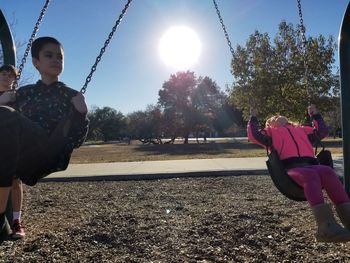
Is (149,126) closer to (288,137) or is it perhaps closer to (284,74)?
(284,74)

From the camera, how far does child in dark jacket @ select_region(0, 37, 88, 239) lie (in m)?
2.77

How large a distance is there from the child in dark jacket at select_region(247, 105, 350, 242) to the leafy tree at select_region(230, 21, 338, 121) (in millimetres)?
13163

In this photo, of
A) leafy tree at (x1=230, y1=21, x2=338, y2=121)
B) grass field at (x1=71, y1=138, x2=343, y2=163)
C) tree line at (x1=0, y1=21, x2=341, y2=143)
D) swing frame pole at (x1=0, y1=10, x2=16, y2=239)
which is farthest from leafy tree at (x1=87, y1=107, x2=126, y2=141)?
swing frame pole at (x1=0, y1=10, x2=16, y2=239)

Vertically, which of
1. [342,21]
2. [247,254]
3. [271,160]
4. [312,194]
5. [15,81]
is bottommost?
[247,254]

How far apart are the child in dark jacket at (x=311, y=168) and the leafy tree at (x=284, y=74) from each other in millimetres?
→ 13163

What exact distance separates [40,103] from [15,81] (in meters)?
0.63

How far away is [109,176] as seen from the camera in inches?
419

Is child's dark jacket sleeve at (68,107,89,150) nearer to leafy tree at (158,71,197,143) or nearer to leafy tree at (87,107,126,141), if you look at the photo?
leafy tree at (158,71,197,143)

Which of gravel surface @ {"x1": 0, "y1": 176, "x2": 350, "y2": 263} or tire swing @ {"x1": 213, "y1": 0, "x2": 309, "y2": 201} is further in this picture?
gravel surface @ {"x1": 0, "y1": 176, "x2": 350, "y2": 263}

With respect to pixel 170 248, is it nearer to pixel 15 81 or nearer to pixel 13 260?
pixel 13 260

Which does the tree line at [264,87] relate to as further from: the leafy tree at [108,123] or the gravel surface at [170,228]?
the leafy tree at [108,123]

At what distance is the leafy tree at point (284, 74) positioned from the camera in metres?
18.8

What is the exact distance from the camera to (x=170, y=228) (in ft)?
18.0

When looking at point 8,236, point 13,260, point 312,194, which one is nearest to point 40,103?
point 8,236
